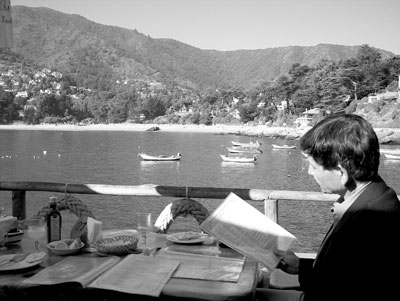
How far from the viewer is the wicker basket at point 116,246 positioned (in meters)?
2.12

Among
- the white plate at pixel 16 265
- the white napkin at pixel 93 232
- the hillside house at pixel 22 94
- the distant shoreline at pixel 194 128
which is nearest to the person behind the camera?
the white plate at pixel 16 265

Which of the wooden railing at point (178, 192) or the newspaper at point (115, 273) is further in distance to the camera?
the wooden railing at point (178, 192)

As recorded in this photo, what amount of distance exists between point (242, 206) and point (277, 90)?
299ft

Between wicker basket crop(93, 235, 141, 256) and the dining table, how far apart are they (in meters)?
0.04

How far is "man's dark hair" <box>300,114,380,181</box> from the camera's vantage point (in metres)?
1.59

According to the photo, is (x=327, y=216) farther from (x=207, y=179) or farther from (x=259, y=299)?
(x=259, y=299)

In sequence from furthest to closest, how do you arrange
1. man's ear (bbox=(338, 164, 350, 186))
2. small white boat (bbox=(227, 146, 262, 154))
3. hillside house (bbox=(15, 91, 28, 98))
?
hillside house (bbox=(15, 91, 28, 98)), small white boat (bbox=(227, 146, 262, 154)), man's ear (bbox=(338, 164, 350, 186))

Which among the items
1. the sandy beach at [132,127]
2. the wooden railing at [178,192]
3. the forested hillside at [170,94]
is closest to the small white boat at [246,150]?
the forested hillside at [170,94]

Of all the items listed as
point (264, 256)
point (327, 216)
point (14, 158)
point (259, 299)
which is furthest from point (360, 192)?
point (14, 158)

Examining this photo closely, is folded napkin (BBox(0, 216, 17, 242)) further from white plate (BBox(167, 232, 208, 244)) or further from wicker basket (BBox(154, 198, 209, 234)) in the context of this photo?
wicker basket (BBox(154, 198, 209, 234))

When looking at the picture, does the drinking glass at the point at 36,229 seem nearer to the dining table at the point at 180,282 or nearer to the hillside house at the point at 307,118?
the dining table at the point at 180,282

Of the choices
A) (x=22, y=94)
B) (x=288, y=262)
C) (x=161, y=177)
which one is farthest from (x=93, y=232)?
(x=22, y=94)

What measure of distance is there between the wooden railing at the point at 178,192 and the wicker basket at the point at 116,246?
1.28 metres

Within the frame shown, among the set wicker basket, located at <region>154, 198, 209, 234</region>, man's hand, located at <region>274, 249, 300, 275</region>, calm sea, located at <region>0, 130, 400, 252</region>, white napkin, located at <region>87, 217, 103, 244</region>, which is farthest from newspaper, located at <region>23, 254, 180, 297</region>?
calm sea, located at <region>0, 130, 400, 252</region>
